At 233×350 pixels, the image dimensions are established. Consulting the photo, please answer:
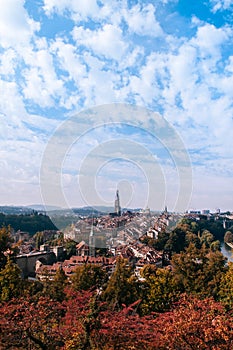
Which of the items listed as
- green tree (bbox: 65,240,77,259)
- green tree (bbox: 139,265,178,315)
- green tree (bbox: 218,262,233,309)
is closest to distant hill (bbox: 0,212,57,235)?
green tree (bbox: 65,240,77,259)

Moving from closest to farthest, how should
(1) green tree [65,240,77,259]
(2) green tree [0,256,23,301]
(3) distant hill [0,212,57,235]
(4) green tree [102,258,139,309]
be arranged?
(2) green tree [0,256,23,301]
(4) green tree [102,258,139,309]
(1) green tree [65,240,77,259]
(3) distant hill [0,212,57,235]

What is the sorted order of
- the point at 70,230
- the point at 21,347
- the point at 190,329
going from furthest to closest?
the point at 70,230 → the point at 21,347 → the point at 190,329

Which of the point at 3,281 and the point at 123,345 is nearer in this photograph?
the point at 123,345

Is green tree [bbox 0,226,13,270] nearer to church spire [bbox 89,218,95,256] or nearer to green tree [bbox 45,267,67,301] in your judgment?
green tree [bbox 45,267,67,301]

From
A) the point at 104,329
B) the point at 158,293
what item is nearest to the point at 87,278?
the point at 158,293

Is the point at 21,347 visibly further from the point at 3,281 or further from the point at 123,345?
the point at 3,281

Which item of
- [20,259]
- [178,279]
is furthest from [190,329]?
[20,259]

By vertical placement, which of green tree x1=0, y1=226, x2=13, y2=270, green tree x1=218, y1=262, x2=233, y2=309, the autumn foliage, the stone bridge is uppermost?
green tree x1=0, y1=226, x2=13, y2=270

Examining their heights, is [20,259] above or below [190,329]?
below
